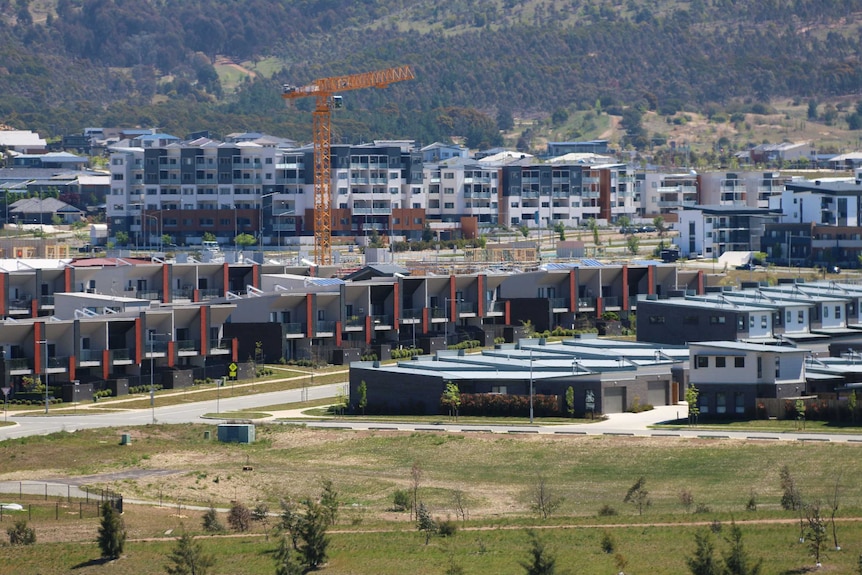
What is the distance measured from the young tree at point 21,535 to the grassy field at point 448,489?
0.70m

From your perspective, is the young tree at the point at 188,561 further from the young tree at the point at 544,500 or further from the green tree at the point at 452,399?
the green tree at the point at 452,399

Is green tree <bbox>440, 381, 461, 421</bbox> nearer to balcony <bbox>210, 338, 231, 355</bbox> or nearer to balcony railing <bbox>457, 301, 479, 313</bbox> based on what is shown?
balcony <bbox>210, 338, 231, 355</bbox>

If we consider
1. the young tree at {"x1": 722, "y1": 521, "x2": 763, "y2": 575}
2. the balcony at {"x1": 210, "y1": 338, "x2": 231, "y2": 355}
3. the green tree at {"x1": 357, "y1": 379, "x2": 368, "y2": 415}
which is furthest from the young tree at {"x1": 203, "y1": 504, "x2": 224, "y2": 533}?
the balcony at {"x1": 210, "y1": 338, "x2": 231, "y2": 355}

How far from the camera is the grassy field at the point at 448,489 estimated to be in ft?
193

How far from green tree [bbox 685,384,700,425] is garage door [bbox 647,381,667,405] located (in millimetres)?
5764

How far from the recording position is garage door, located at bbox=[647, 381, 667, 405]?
311 feet

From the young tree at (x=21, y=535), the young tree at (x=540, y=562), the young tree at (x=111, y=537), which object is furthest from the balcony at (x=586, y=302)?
the young tree at (x=540, y=562)

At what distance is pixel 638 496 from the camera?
6688 centimetres

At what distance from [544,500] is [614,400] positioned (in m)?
25.1

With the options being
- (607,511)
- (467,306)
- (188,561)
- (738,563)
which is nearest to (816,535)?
(738,563)

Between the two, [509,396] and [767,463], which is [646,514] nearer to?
[767,463]

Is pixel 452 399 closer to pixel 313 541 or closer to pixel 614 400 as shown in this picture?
pixel 614 400

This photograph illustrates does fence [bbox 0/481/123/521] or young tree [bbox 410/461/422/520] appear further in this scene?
young tree [bbox 410/461/422/520]

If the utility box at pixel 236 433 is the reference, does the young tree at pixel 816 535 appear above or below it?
above
